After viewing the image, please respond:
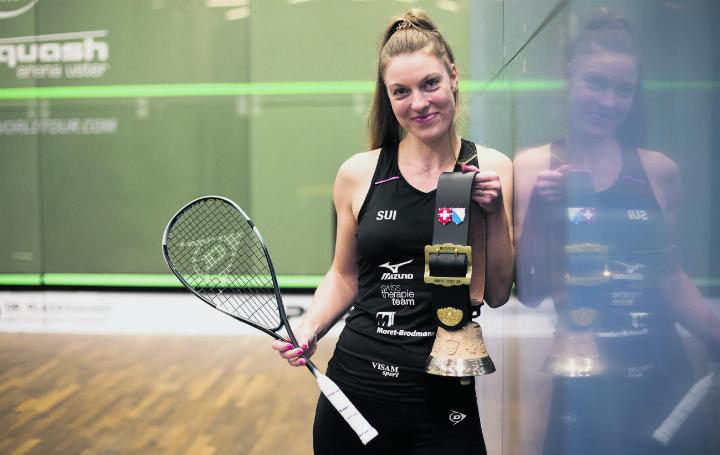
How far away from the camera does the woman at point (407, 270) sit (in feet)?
4.63

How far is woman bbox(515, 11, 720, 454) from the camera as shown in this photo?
93 cm

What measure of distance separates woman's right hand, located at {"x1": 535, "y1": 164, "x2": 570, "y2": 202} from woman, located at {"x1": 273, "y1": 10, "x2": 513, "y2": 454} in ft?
0.23

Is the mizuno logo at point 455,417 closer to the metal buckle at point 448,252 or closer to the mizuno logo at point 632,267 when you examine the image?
the metal buckle at point 448,252

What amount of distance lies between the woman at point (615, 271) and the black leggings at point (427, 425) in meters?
0.22

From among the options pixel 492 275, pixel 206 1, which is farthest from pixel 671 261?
pixel 206 1

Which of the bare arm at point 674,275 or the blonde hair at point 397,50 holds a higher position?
the blonde hair at point 397,50

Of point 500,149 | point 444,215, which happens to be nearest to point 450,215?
point 444,215

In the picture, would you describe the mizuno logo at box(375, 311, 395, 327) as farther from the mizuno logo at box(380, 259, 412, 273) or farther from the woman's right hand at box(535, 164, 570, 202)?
the woman's right hand at box(535, 164, 570, 202)

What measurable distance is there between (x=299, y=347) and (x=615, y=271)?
66 cm

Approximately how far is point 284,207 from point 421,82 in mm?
4480

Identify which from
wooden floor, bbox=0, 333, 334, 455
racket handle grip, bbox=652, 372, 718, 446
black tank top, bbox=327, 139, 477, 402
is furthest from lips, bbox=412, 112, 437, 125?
wooden floor, bbox=0, 333, 334, 455

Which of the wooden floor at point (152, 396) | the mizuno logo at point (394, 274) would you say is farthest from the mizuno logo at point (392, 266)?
the wooden floor at point (152, 396)

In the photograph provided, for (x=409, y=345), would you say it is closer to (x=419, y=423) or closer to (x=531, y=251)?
(x=419, y=423)

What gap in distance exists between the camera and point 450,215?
4.21 ft
